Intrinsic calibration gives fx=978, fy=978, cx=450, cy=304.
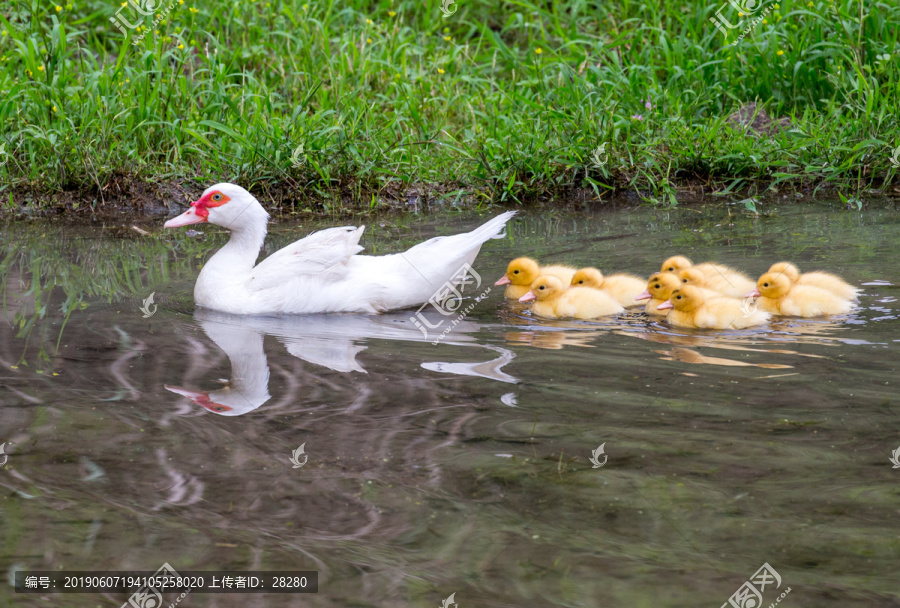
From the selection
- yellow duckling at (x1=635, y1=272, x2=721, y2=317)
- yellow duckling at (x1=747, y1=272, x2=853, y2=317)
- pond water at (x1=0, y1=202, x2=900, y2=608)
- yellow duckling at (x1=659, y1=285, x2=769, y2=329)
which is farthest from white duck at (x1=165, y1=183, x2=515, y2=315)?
yellow duckling at (x1=747, y1=272, x2=853, y2=317)

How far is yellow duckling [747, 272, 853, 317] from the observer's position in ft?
14.7

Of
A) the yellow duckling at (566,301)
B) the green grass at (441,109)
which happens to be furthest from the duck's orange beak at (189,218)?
the green grass at (441,109)

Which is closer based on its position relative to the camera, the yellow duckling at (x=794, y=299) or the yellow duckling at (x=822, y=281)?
the yellow duckling at (x=794, y=299)

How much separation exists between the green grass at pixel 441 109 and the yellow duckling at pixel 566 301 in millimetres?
2553

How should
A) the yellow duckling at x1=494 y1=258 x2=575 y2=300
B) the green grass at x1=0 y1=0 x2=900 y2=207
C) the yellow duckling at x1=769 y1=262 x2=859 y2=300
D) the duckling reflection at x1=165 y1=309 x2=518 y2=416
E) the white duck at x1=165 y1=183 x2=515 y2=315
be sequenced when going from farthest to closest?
1. the green grass at x1=0 y1=0 x2=900 y2=207
2. the yellow duckling at x1=494 y1=258 x2=575 y2=300
3. the white duck at x1=165 y1=183 x2=515 y2=315
4. the yellow duckling at x1=769 y1=262 x2=859 y2=300
5. the duckling reflection at x1=165 y1=309 x2=518 y2=416

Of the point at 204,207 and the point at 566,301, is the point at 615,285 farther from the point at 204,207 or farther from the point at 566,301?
the point at 204,207

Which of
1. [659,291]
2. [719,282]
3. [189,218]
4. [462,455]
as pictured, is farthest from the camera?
[189,218]

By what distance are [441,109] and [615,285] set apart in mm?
3986

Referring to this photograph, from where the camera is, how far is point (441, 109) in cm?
856

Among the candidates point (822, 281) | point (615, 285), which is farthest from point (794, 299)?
point (615, 285)

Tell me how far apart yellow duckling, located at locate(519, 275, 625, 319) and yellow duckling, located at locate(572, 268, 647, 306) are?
0.34ft

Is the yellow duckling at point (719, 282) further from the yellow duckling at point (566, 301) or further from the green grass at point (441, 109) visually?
the green grass at point (441, 109)

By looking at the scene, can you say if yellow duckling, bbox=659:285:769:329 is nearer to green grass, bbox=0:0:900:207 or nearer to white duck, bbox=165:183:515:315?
white duck, bbox=165:183:515:315

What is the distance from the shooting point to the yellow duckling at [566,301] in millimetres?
4770
